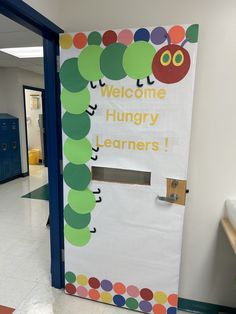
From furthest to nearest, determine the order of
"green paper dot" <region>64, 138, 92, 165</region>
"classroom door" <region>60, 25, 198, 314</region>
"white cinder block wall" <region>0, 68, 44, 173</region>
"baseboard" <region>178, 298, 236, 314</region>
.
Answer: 1. "white cinder block wall" <region>0, 68, 44, 173</region>
2. "baseboard" <region>178, 298, 236, 314</region>
3. "green paper dot" <region>64, 138, 92, 165</region>
4. "classroom door" <region>60, 25, 198, 314</region>

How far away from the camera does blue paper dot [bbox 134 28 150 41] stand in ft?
4.97

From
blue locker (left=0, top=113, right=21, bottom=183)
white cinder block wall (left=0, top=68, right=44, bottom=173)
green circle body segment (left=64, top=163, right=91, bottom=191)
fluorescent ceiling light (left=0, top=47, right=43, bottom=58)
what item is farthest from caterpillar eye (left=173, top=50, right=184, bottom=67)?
white cinder block wall (left=0, top=68, right=44, bottom=173)

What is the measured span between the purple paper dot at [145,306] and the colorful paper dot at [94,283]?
38cm

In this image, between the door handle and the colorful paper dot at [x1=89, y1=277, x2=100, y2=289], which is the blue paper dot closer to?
the door handle

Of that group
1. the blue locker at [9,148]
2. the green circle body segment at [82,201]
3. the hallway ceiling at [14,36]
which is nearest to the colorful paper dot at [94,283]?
the green circle body segment at [82,201]

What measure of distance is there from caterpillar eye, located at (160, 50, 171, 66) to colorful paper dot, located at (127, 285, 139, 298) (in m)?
1.71

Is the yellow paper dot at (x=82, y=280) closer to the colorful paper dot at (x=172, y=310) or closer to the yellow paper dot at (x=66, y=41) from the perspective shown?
the colorful paper dot at (x=172, y=310)

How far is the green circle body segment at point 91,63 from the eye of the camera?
162cm

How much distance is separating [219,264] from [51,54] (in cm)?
210

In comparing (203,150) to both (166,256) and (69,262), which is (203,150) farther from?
(69,262)

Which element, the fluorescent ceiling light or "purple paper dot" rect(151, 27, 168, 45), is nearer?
"purple paper dot" rect(151, 27, 168, 45)

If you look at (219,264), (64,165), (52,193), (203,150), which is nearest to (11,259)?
(52,193)

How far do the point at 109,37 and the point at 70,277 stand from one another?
76.7 inches

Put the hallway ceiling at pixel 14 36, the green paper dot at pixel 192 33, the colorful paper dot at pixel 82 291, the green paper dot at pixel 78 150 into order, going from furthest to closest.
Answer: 1. the hallway ceiling at pixel 14 36
2. the colorful paper dot at pixel 82 291
3. the green paper dot at pixel 78 150
4. the green paper dot at pixel 192 33
